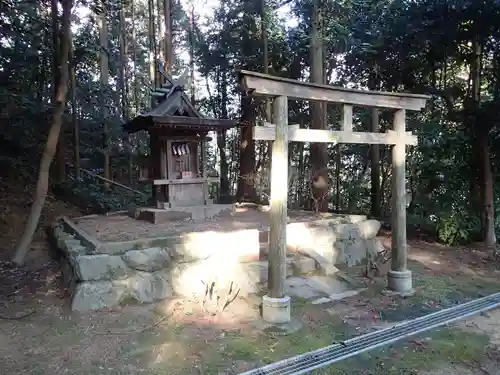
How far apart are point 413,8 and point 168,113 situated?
5.77 m

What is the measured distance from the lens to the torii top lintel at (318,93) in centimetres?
425

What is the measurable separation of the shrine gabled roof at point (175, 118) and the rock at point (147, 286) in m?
3.14

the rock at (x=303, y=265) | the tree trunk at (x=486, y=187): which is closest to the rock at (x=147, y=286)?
the rock at (x=303, y=265)

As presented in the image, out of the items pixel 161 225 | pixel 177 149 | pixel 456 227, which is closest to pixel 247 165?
pixel 177 149

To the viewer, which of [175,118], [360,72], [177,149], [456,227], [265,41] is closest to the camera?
[175,118]

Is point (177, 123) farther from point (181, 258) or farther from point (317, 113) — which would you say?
point (317, 113)

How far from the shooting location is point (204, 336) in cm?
421

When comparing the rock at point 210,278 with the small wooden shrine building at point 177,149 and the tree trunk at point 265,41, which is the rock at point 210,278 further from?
the tree trunk at point 265,41

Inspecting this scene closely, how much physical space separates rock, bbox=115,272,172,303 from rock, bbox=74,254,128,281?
0.42ft

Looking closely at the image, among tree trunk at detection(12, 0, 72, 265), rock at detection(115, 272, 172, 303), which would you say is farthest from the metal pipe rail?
tree trunk at detection(12, 0, 72, 265)

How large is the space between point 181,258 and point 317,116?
543cm

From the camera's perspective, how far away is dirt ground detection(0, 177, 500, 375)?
3.60 m

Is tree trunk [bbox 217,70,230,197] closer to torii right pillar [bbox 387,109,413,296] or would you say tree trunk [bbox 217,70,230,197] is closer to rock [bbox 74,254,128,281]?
torii right pillar [bbox 387,109,413,296]

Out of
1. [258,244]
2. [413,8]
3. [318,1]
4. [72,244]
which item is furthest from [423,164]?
[72,244]
